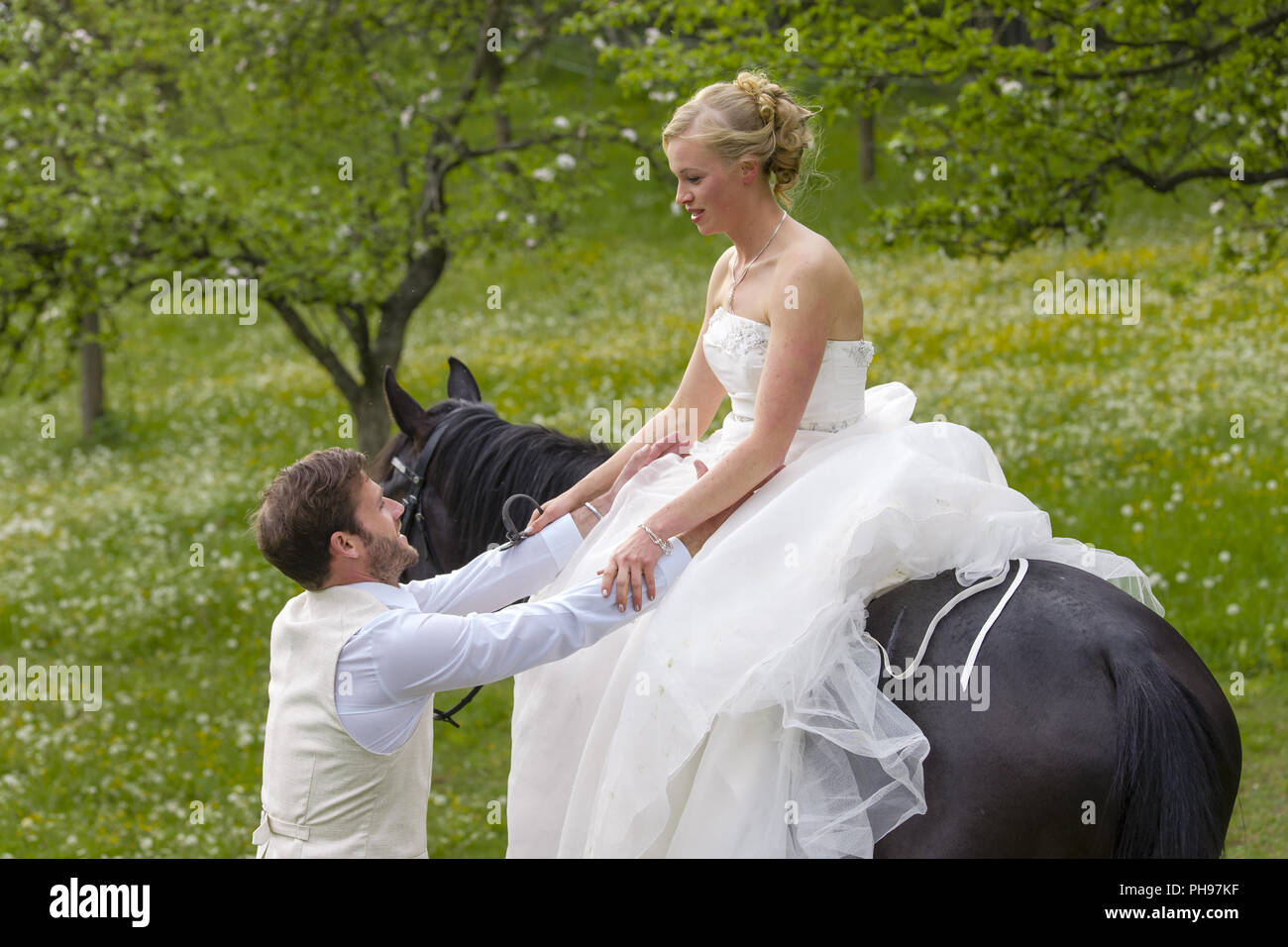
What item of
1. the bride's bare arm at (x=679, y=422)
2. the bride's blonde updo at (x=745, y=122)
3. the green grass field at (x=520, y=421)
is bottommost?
the green grass field at (x=520, y=421)

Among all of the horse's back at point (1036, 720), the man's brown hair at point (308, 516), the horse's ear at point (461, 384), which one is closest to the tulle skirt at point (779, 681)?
the horse's back at point (1036, 720)

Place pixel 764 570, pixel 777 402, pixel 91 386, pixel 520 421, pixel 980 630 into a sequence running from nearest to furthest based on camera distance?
pixel 980 630
pixel 764 570
pixel 777 402
pixel 520 421
pixel 91 386

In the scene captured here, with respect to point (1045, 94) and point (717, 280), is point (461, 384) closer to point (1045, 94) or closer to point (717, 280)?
point (717, 280)

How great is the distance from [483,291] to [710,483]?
23.6 m

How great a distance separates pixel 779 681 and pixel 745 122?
1919 millimetres

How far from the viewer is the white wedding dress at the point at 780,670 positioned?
3.55 metres

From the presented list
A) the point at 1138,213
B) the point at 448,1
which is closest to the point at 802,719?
the point at 448,1

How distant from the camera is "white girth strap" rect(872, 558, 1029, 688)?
137 inches

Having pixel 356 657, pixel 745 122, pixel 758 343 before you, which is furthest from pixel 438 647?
pixel 745 122

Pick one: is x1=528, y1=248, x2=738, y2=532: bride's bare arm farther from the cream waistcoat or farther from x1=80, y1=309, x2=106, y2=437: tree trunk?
x1=80, y1=309, x2=106, y2=437: tree trunk

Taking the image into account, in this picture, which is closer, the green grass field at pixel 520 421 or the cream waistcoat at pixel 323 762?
the cream waistcoat at pixel 323 762

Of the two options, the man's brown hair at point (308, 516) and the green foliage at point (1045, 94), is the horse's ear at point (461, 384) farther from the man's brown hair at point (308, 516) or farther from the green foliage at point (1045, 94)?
the green foliage at point (1045, 94)

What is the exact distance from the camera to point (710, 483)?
13.2 feet

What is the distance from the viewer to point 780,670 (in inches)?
140
